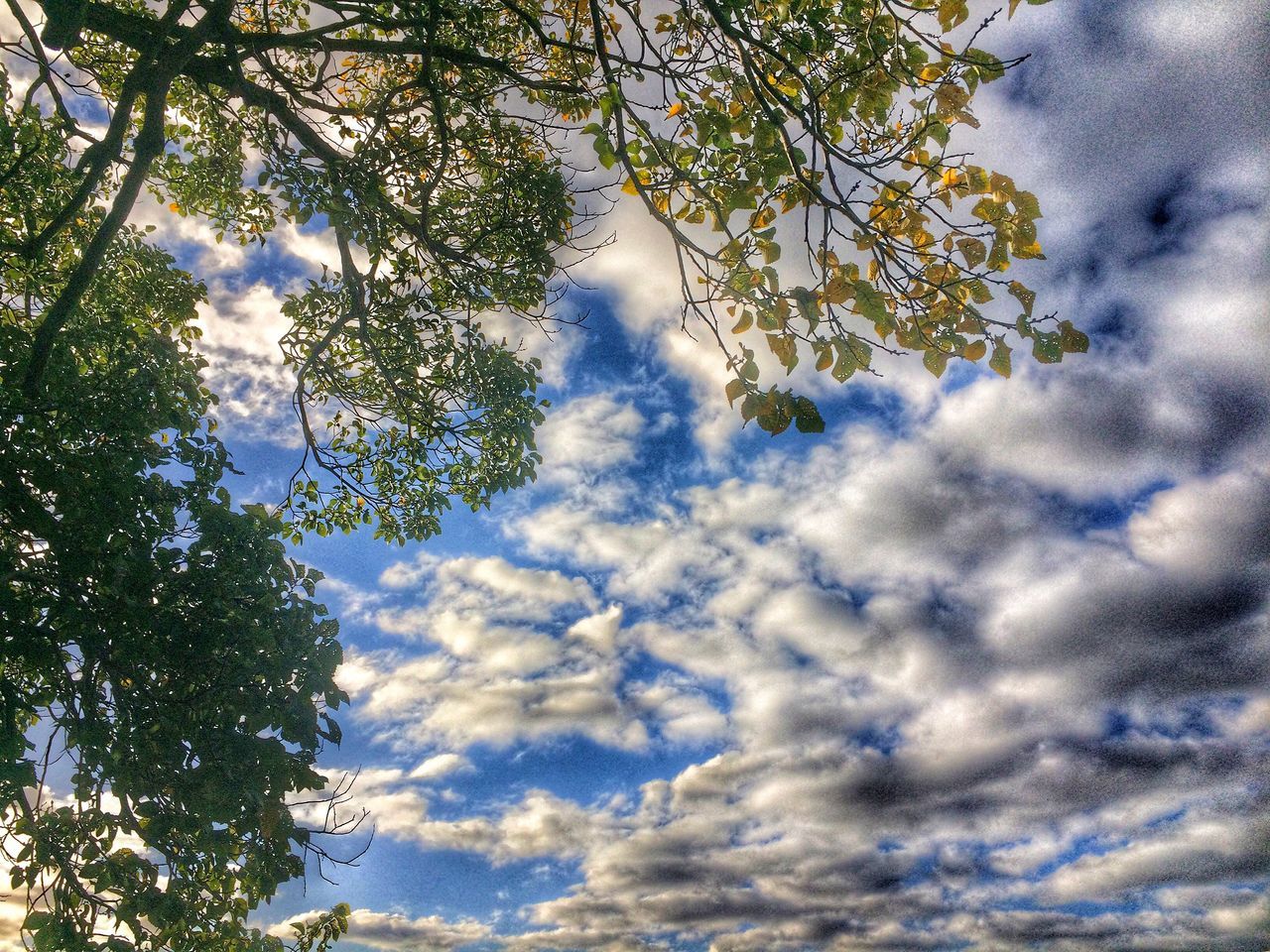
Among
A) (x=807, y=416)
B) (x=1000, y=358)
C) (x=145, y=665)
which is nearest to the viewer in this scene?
(x=807, y=416)

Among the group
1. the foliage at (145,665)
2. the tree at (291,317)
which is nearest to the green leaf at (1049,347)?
the tree at (291,317)

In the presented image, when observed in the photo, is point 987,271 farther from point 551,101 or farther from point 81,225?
point 81,225

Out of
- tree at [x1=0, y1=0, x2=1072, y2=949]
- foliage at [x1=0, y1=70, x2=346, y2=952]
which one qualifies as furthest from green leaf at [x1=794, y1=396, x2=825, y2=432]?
foliage at [x1=0, y1=70, x2=346, y2=952]

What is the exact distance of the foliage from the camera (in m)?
5.19

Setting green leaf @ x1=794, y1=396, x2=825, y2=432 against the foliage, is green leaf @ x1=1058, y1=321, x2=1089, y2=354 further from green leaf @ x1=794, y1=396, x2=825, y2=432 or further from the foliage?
the foliage

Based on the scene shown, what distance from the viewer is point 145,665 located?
557 centimetres

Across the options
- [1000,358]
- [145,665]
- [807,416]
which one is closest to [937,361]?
[1000,358]

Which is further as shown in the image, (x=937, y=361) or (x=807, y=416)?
(x=937, y=361)

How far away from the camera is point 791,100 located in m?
4.08

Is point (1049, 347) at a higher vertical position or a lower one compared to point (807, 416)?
higher

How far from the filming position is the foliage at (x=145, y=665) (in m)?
5.19

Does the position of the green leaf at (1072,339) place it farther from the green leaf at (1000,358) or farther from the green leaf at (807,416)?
the green leaf at (807,416)

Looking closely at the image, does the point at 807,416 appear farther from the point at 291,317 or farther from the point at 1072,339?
the point at 291,317

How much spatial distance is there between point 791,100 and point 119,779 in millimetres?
5988
